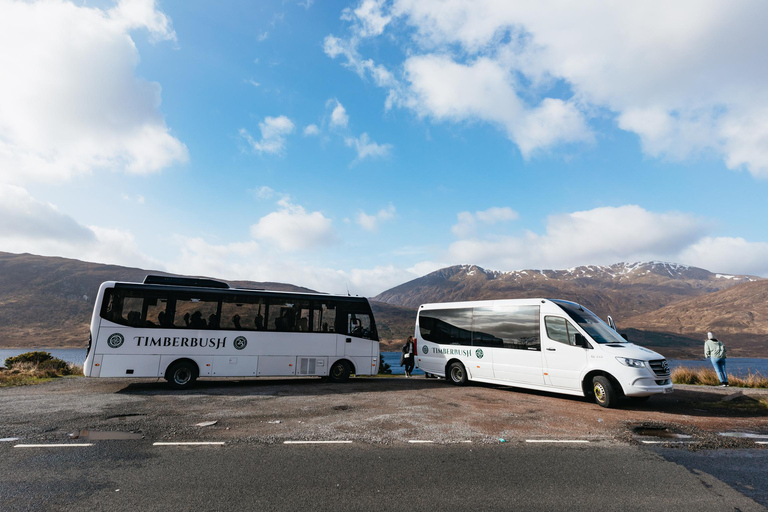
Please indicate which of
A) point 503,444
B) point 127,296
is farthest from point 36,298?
point 503,444

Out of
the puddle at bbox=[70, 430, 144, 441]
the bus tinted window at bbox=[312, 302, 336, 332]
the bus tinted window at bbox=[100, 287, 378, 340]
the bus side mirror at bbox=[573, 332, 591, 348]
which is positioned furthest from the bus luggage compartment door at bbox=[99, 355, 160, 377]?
the bus side mirror at bbox=[573, 332, 591, 348]

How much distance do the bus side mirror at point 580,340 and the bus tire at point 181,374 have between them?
11.3 m

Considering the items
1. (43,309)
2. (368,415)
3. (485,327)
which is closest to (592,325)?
(485,327)

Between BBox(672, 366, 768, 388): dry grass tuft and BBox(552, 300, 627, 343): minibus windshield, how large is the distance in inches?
296

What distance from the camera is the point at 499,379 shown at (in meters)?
12.7

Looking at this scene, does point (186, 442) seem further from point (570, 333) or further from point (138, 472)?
point (570, 333)

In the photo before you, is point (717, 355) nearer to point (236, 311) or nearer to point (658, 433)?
point (658, 433)

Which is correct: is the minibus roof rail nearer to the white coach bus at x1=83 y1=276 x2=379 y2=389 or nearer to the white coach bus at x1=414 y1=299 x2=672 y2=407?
the white coach bus at x1=83 y1=276 x2=379 y2=389

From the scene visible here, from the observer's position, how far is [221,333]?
13.0 meters

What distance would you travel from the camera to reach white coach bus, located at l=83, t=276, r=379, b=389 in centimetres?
1208

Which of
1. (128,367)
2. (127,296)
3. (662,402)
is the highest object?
(127,296)

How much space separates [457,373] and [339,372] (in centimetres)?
424

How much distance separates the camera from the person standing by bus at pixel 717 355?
14.1 m

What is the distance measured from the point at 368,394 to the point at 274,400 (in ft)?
8.74
